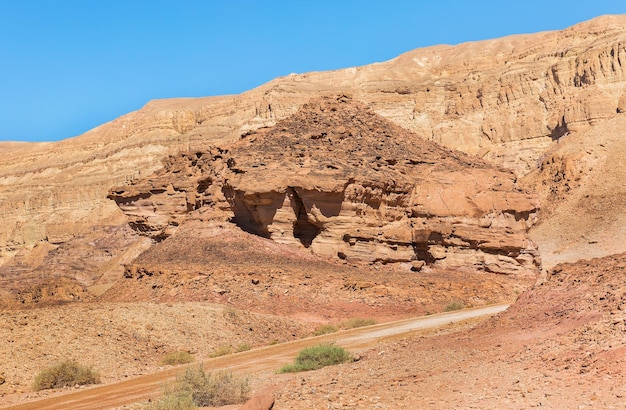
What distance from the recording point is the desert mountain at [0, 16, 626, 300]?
68.0 m

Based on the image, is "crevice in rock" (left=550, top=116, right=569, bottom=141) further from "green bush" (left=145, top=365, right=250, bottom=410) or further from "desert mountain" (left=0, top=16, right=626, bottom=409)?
"green bush" (left=145, top=365, right=250, bottom=410)

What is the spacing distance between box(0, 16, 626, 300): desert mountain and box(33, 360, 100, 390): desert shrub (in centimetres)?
4378

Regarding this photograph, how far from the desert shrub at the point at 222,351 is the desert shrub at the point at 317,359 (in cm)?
593

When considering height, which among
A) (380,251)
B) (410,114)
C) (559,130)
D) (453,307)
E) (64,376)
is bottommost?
(453,307)

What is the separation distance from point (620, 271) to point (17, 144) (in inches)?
6046

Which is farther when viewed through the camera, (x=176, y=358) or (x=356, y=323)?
(x=356, y=323)

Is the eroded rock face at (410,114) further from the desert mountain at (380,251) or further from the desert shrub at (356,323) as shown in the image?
the desert shrub at (356,323)

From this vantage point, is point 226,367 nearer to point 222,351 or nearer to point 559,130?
point 222,351

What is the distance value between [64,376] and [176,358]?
137 inches

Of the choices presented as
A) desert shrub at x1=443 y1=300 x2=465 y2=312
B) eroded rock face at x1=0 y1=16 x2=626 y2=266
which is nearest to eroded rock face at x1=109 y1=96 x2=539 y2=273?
desert shrub at x1=443 y1=300 x2=465 y2=312

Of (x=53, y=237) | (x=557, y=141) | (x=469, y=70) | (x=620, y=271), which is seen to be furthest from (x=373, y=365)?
(x=469, y=70)

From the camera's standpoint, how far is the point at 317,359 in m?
15.3

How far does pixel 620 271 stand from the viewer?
13.3 metres

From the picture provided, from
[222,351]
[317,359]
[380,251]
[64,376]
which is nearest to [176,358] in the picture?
[222,351]
